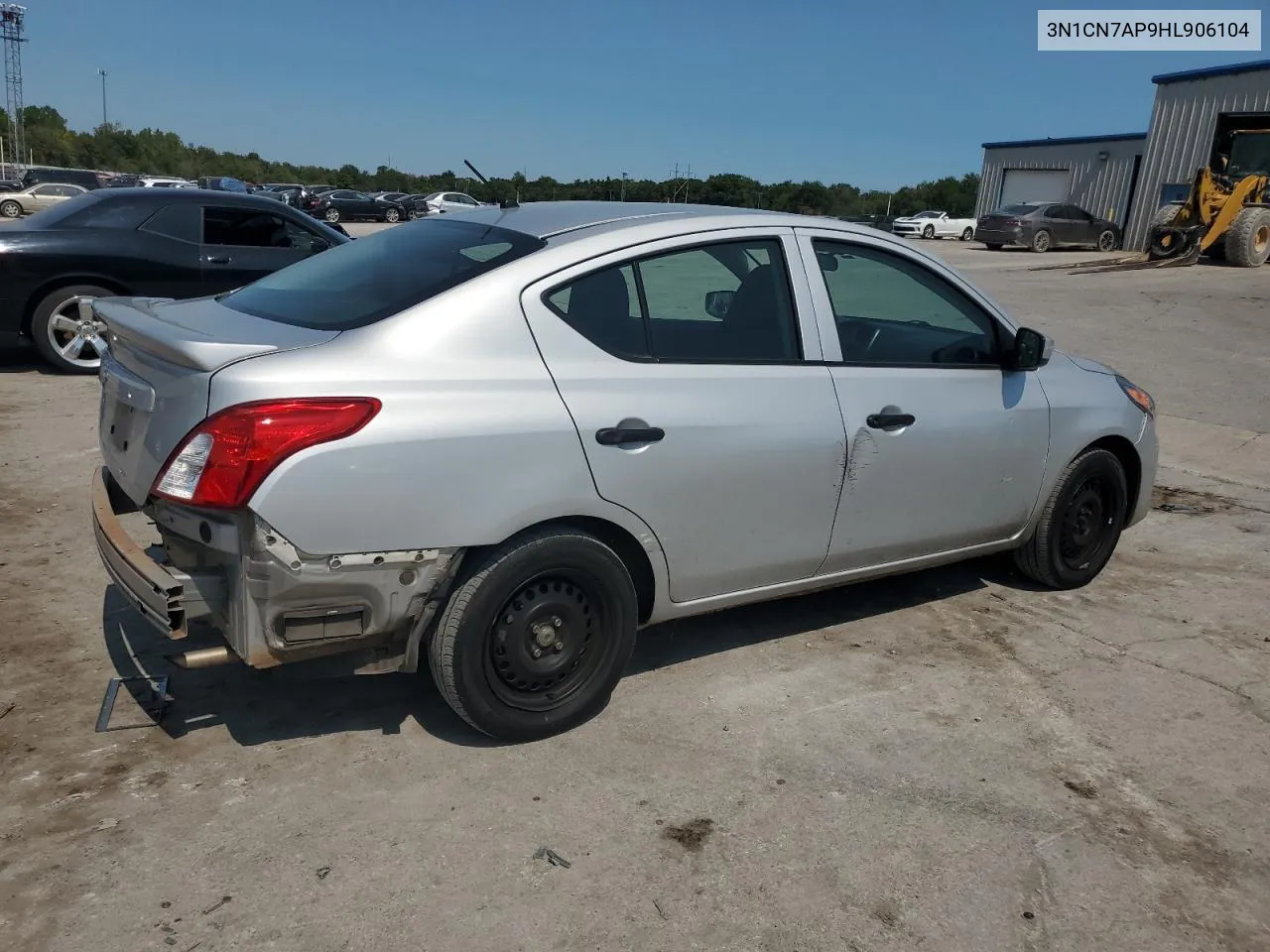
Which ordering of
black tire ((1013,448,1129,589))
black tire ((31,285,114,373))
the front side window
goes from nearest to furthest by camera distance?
1. the front side window
2. black tire ((1013,448,1129,589))
3. black tire ((31,285,114,373))

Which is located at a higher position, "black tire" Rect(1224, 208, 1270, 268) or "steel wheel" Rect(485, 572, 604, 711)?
"black tire" Rect(1224, 208, 1270, 268)

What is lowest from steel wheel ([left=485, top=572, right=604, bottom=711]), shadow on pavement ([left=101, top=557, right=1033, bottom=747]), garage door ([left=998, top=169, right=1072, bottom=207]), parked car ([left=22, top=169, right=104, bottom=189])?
shadow on pavement ([left=101, top=557, right=1033, bottom=747])

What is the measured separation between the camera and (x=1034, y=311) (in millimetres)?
15102

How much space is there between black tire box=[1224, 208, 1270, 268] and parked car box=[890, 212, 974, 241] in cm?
1857

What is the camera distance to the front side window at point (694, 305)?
3352 millimetres

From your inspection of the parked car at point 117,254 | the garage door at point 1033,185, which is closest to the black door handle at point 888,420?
the parked car at point 117,254

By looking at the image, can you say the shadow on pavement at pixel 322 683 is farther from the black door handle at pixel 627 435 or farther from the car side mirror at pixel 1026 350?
the car side mirror at pixel 1026 350

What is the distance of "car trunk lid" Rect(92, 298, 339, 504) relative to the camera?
9.51 ft

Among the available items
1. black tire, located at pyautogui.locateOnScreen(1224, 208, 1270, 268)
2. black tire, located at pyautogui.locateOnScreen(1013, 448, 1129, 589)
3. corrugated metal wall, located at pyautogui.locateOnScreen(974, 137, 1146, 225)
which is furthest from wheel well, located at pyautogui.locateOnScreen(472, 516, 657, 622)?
corrugated metal wall, located at pyautogui.locateOnScreen(974, 137, 1146, 225)

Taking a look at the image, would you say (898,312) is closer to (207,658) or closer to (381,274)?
(381,274)

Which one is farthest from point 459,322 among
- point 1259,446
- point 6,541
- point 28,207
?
point 28,207

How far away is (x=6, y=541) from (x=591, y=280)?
3386 mm

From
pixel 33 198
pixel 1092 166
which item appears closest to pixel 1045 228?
pixel 1092 166

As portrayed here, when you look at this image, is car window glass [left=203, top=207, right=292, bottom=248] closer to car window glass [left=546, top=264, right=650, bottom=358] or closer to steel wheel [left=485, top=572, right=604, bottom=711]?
car window glass [left=546, top=264, right=650, bottom=358]
